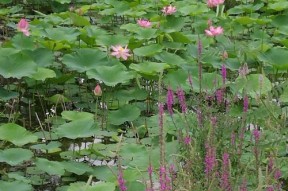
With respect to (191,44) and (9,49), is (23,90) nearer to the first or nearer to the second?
(9,49)

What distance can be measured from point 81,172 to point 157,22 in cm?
183

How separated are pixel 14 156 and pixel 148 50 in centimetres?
130

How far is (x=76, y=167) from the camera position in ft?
9.32

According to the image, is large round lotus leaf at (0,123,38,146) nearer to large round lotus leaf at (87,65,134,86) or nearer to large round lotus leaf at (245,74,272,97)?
large round lotus leaf at (87,65,134,86)

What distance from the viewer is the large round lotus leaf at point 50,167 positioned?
2711 mm

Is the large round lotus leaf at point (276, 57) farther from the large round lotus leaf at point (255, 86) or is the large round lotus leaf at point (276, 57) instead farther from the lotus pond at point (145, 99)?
the large round lotus leaf at point (255, 86)

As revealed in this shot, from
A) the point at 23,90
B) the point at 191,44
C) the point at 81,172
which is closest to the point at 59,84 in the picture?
the point at 23,90

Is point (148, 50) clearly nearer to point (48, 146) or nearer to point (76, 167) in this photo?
point (48, 146)

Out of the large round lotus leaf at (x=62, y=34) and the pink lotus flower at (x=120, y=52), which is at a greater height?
A: the large round lotus leaf at (x=62, y=34)

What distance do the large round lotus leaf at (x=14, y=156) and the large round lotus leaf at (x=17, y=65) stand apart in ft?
2.25

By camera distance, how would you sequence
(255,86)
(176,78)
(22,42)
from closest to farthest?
(255,86)
(176,78)
(22,42)

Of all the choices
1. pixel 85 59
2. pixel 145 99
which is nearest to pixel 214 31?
pixel 145 99

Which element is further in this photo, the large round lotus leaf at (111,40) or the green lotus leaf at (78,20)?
the green lotus leaf at (78,20)

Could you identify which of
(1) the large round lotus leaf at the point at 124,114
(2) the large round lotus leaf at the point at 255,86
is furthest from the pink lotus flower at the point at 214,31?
(1) the large round lotus leaf at the point at 124,114
